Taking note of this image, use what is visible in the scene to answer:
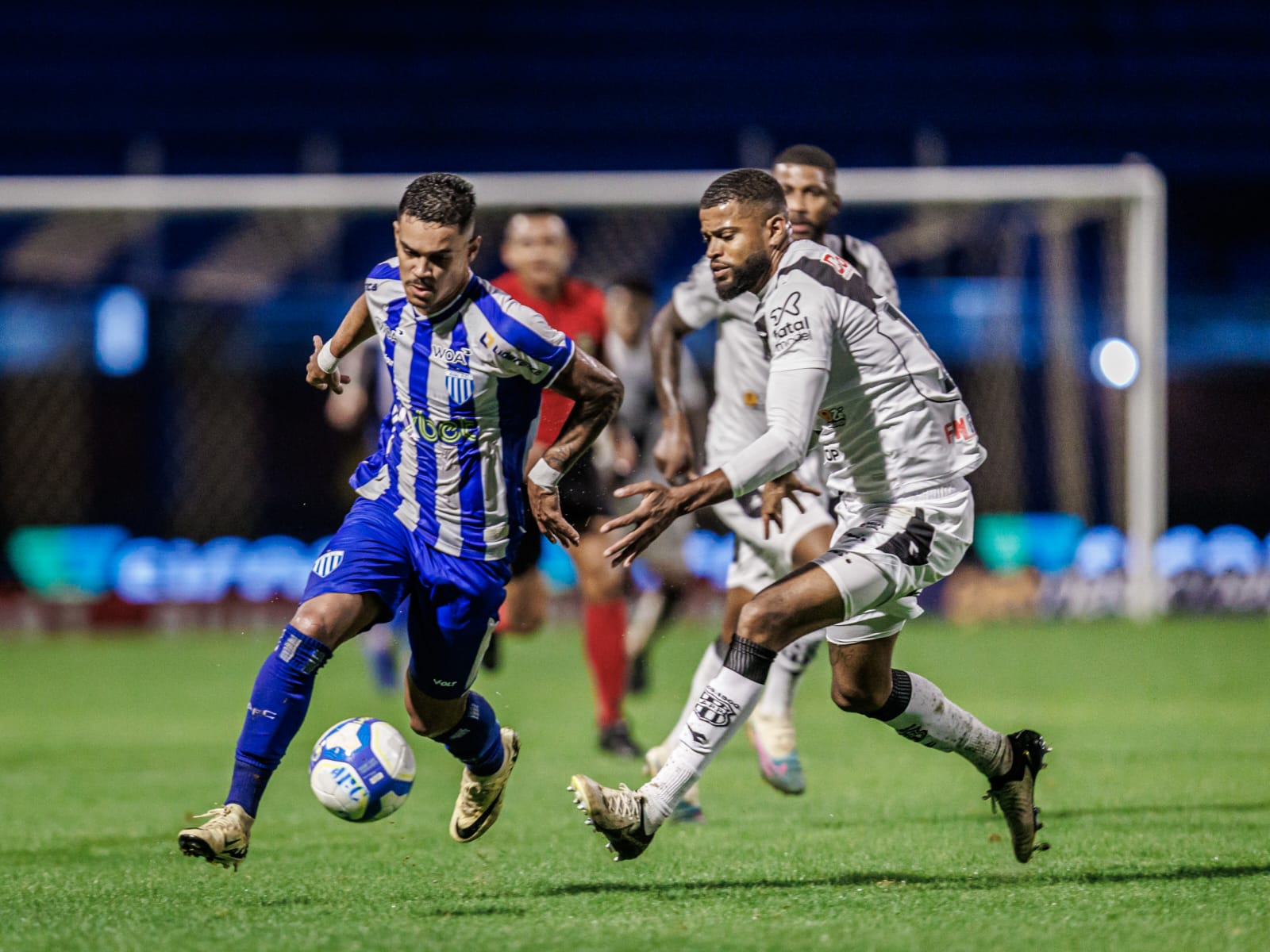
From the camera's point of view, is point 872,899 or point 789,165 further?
point 789,165

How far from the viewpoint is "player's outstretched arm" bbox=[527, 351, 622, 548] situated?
4812mm

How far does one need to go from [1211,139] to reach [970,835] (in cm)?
1959

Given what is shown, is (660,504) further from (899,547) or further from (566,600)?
(566,600)

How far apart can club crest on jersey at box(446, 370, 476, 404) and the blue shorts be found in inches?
16.4

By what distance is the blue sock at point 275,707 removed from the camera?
444cm

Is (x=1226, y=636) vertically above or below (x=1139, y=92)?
below

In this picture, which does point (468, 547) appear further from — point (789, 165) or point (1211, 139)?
point (1211, 139)

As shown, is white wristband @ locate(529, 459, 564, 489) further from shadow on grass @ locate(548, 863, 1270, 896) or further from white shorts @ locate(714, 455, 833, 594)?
white shorts @ locate(714, 455, 833, 594)

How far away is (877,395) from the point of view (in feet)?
15.7

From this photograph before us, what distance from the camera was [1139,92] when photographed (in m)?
23.2

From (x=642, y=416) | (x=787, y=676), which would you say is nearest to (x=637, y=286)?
(x=642, y=416)

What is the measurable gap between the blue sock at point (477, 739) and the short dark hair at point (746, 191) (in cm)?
172

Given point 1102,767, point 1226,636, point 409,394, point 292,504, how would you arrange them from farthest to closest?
point 292,504
point 1226,636
point 1102,767
point 409,394

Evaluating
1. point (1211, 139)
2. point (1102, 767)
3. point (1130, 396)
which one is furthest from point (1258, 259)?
point (1102, 767)
